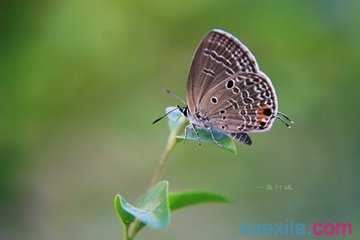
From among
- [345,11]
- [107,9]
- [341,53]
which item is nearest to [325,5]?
[345,11]

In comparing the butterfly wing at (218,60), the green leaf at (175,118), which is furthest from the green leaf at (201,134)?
the butterfly wing at (218,60)

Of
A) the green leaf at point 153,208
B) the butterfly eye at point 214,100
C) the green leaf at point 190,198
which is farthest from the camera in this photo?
the butterfly eye at point 214,100

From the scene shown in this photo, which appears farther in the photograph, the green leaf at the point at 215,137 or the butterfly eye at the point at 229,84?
the butterfly eye at the point at 229,84

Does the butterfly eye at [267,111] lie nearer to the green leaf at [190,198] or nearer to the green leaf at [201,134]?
the green leaf at [201,134]

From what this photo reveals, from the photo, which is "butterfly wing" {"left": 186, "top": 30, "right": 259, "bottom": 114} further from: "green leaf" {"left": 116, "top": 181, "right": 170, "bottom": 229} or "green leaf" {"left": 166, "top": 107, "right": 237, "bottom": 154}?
"green leaf" {"left": 116, "top": 181, "right": 170, "bottom": 229}

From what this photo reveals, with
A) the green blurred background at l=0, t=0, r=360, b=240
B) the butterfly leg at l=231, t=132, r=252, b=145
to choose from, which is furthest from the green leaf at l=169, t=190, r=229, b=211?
the green blurred background at l=0, t=0, r=360, b=240

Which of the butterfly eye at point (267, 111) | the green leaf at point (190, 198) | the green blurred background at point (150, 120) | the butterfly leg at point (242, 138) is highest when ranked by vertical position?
the green blurred background at point (150, 120)

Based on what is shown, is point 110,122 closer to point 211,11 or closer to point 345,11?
point 211,11

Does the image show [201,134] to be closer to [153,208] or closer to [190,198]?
[190,198]
